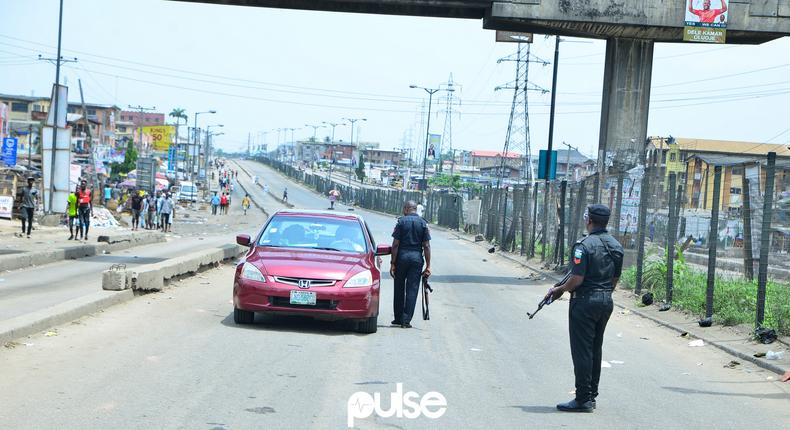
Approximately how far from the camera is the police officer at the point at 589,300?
26.3 ft

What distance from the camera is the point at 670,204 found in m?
16.9

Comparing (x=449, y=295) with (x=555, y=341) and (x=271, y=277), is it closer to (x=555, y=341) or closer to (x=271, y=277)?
(x=555, y=341)

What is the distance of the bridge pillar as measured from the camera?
73.8 feet

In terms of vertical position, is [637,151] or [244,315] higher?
[637,151]

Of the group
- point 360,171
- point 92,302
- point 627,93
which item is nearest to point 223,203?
point 627,93

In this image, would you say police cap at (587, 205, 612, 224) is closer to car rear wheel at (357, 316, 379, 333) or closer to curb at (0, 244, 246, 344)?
car rear wheel at (357, 316, 379, 333)

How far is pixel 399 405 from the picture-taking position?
7.80 meters

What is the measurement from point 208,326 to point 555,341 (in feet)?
15.0

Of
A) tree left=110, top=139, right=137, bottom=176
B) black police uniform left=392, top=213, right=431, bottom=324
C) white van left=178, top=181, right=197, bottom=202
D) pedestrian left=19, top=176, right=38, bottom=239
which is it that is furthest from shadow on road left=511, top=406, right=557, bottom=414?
tree left=110, top=139, right=137, bottom=176

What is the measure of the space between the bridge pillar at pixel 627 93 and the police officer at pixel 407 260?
10171mm

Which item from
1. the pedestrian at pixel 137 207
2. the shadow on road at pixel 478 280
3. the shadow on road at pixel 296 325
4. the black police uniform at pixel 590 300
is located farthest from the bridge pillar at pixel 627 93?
the pedestrian at pixel 137 207

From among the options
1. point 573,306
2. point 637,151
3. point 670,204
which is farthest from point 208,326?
point 637,151

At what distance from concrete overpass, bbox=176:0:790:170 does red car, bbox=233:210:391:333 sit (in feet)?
32.1

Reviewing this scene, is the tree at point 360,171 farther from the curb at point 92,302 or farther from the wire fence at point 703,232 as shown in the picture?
the curb at point 92,302
